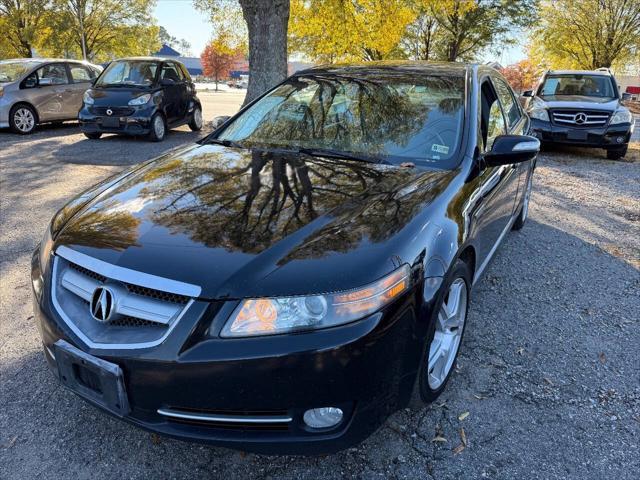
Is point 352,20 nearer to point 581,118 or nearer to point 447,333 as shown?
point 581,118

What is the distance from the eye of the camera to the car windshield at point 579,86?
1034 centimetres

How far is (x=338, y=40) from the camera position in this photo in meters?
15.2

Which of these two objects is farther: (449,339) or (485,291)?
(485,291)

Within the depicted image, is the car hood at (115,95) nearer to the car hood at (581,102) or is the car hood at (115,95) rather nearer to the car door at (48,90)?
the car door at (48,90)

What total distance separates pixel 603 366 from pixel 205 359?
7.71 ft

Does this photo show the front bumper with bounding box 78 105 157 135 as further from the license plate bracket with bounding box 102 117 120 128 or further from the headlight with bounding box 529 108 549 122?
the headlight with bounding box 529 108 549 122

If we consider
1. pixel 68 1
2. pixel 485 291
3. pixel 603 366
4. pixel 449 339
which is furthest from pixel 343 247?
pixel 68 1

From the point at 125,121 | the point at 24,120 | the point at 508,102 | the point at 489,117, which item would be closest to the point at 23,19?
the point at 24,120

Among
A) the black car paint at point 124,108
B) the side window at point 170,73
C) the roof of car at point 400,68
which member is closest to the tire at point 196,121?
the side window at point 170,73

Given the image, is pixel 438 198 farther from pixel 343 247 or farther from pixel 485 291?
pixel 485 291

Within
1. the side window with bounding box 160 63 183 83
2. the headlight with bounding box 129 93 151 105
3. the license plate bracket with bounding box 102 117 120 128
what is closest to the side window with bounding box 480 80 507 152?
the headlight with bounding box 129 93 151 105

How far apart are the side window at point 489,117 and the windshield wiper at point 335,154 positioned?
0.73 m

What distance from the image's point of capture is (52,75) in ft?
36.3

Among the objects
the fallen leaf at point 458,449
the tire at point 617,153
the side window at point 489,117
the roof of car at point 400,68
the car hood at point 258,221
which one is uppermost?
the roof of car at point 400,68
